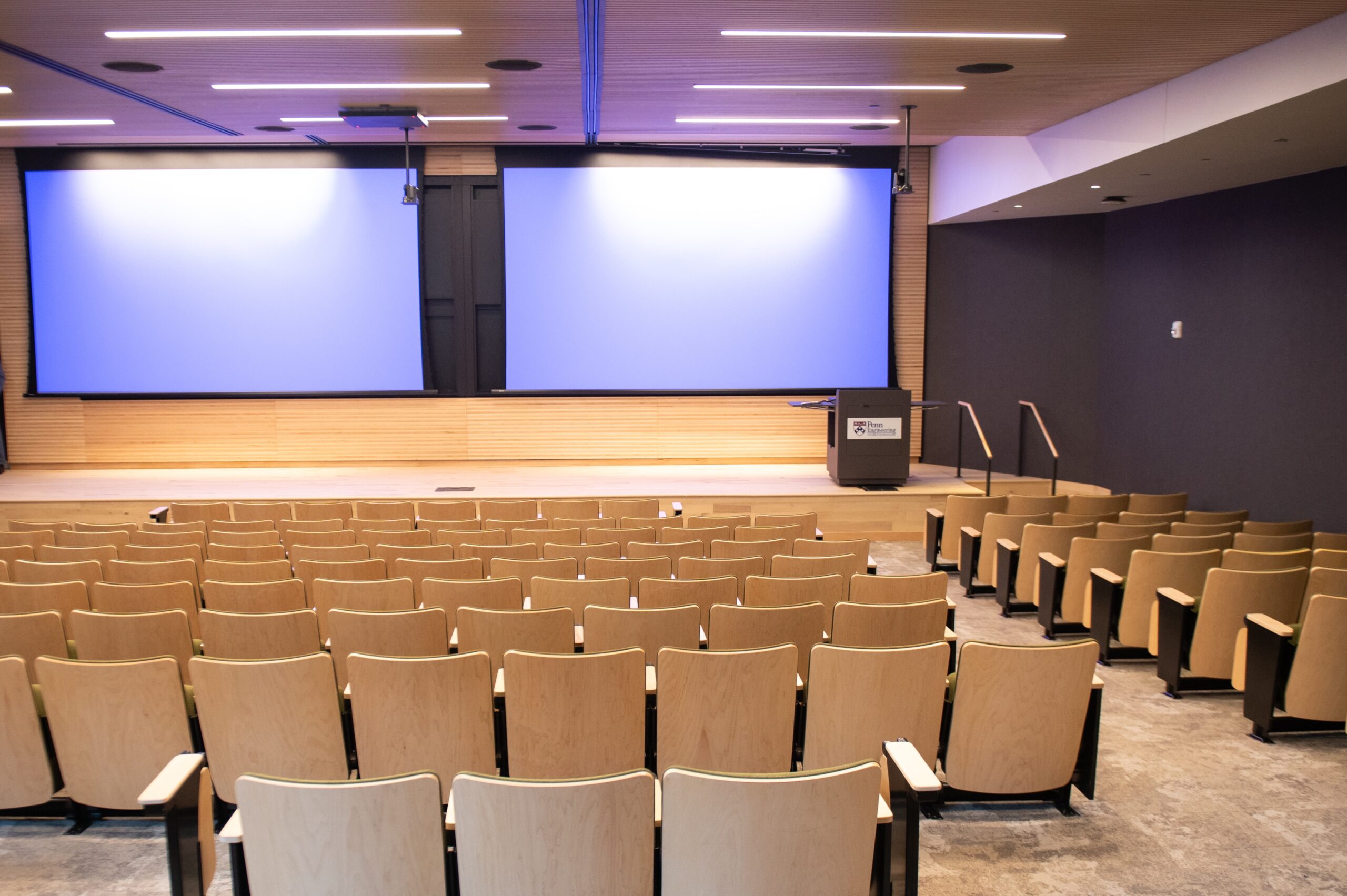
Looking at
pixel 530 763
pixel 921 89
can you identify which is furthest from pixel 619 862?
pixel 921 89

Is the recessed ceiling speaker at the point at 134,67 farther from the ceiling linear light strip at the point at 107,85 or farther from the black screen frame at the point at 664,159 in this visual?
the black screen frame at the point at 664,159

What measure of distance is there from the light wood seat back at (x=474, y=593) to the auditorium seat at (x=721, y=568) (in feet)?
2.86

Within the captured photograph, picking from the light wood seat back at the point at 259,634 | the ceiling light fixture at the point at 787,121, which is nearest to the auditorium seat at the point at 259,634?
the light wood seat back at the point at 259,634

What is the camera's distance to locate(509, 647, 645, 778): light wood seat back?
3002 mm

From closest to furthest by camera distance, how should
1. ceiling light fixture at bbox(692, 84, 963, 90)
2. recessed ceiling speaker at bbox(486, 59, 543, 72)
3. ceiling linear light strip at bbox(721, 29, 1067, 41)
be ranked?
ceiling linear light strip at bbox(721, 29, 1067, 41) → recessed ceiling speaker at bbox(486, 59, 543, 72) → ceiling light fixture at bbox(692, 84, 963, 90)

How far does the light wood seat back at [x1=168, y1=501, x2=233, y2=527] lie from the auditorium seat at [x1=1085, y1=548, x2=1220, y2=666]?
5947 mm

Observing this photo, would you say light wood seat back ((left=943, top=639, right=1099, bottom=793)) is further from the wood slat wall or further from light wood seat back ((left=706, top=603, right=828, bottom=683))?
the wood slat wall

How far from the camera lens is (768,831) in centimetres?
212

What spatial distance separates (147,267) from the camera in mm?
11211

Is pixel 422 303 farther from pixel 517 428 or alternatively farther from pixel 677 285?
pixel 677 285

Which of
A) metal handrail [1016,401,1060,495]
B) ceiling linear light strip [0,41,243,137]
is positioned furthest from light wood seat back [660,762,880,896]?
metal handrail [1016,401,1060,495]

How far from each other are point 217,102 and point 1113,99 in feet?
23.5

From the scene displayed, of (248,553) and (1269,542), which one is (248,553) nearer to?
(248,553)

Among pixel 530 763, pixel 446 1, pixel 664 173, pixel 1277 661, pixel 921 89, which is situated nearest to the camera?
pixel 530 763
